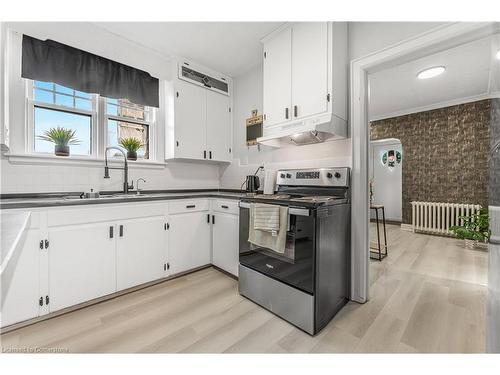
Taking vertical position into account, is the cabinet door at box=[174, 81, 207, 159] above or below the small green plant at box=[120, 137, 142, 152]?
above

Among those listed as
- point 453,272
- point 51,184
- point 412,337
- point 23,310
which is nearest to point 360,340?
point 412,337

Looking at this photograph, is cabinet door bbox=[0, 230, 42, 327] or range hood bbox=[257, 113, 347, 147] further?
range hood bbox=[257, 113, 347, 147]

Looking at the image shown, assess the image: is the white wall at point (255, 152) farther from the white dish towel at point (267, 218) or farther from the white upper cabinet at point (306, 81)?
the white dish towel at point (267, 218)

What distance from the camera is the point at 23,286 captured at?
152 cm

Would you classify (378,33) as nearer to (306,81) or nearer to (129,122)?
(306,81)

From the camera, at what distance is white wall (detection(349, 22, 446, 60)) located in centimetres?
161

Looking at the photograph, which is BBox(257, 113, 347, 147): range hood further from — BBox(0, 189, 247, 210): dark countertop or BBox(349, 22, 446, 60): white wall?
BBox(0, 189, 247, 210): dark countertop

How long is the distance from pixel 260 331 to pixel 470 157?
184 inches

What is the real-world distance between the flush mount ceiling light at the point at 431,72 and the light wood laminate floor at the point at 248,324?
8.56 ft

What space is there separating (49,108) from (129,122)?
0.70m

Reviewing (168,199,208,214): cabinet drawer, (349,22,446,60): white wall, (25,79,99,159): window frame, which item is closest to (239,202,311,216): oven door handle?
(168,199,208,214): cabinet drawer

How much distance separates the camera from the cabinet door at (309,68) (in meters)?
1.82

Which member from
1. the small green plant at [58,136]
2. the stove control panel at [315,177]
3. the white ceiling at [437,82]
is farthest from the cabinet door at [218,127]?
the white ceiling at [437,82]

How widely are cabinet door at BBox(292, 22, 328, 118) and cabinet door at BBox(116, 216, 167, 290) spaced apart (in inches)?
67.6
